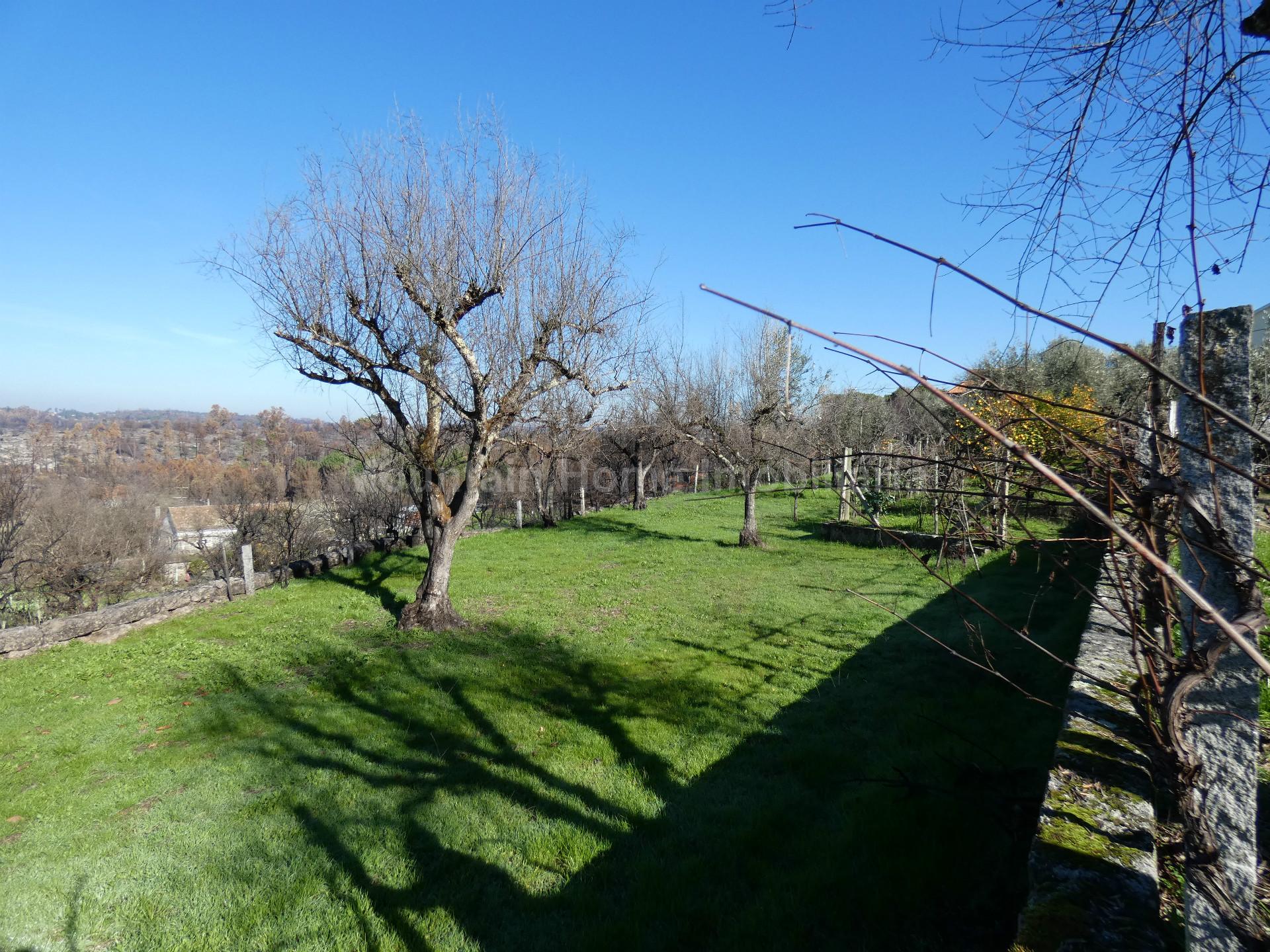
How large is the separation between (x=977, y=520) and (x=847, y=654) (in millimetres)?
5410

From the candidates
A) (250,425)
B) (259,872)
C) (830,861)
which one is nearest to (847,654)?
(830,861)

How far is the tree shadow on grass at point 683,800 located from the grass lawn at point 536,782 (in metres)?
0.02

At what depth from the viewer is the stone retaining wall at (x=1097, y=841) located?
1.55 m

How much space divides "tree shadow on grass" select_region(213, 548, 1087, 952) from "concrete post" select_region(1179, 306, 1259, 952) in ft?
3.40

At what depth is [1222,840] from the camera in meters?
1.27

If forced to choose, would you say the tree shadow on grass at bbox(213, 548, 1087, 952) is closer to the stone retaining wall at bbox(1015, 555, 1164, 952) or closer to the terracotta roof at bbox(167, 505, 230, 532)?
the stone retaining wall at bbox(1015, 555, 1164, 952)

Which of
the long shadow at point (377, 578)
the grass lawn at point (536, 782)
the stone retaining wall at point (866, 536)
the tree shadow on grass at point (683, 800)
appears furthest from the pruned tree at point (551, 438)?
the stone retaining wall at point (866, 536)

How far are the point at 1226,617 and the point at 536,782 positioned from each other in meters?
4.03

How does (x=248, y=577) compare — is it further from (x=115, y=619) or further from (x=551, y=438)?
(x=551, y=438)

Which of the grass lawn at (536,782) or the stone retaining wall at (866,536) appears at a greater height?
the stone retaining wall at (866,536)

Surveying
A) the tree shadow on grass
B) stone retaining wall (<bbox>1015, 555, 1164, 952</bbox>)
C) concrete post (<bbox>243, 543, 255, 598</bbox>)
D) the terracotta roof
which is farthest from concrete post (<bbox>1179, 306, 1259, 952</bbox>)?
the terracotta roof

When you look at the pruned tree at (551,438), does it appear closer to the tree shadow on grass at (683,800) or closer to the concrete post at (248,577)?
the tree shadow on grass at (683,800)

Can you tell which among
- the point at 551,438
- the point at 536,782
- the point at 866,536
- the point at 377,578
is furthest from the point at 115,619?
the point at 866,536

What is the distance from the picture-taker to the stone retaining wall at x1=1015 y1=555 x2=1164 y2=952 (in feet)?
5.09
